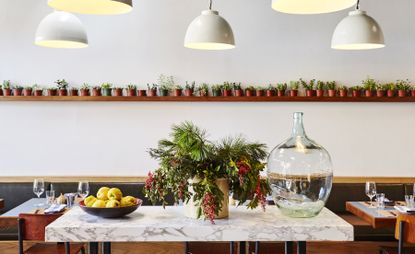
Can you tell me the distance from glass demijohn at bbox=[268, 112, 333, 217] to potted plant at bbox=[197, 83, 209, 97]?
128 inches

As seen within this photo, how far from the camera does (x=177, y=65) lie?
5.30 metres

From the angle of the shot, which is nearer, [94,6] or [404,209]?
[94,6]

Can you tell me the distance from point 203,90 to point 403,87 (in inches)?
84.5

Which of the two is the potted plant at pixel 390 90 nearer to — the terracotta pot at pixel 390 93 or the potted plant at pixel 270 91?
the terracotta pot at pixel 390 93

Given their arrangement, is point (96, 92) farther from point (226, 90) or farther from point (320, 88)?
point (320, 88)

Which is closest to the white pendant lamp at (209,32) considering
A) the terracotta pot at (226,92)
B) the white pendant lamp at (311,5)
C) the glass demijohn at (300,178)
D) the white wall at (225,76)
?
the white pendant lamp at (311,5)

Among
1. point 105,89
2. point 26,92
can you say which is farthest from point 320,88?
point 26,92

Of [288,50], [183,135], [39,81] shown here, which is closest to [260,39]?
[288,50]

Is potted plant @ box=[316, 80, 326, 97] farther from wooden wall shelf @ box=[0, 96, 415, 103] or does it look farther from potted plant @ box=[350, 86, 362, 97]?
potted plant @ box=[350, 86, 362, 97]

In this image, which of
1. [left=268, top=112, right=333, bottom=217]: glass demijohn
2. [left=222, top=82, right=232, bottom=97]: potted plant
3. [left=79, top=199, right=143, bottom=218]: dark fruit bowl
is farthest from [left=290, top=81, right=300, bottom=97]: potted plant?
[left=79, top=199, right=143, bottom=218]: dark fruit bowl

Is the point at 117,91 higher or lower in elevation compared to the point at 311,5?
lower

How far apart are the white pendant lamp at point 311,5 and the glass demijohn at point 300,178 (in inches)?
28.9

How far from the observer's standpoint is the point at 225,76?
17.4ft

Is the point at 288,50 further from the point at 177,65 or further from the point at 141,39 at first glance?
the point at 141,39
